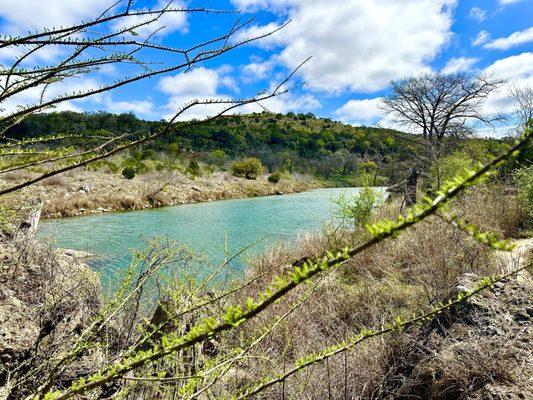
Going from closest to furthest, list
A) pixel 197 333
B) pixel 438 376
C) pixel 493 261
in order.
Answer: pixel 197 333 → pixel 438 376 → pixel 493 261

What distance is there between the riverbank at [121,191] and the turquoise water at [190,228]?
1118 mm

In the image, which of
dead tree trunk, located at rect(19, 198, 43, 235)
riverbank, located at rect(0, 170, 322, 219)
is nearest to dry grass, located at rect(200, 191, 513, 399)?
dead tree trunk, located at rect(19, 198, 43, 235)

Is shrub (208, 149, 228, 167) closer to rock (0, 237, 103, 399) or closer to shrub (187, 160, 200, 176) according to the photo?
shrub (187, 160, 200, 176)

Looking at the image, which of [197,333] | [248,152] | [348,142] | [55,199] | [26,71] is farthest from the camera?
[348,142]

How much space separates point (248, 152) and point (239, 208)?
2941cm

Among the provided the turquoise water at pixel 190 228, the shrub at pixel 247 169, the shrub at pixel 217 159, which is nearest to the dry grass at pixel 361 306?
the turquoise water at pixel 190 228

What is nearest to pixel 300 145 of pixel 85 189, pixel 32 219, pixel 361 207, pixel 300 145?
pixel 300 145

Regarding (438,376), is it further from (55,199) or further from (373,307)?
(55,199)

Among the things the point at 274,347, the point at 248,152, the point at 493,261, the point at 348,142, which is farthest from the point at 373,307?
the point at 348,142

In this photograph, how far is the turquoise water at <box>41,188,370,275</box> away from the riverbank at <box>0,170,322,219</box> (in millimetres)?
1118

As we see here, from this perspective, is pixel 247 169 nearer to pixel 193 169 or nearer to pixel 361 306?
pixel 193 169

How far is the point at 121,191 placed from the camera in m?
17.7

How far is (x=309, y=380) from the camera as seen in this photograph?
2.44 meters

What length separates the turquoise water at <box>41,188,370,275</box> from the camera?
8660 millimetres
